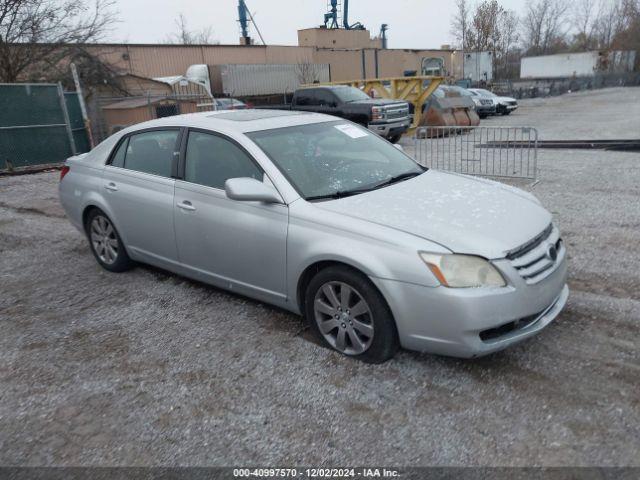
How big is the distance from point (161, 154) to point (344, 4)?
5858 cm

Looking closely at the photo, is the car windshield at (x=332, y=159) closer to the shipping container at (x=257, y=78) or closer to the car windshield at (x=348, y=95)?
the car windshield at (x=348, y=95)

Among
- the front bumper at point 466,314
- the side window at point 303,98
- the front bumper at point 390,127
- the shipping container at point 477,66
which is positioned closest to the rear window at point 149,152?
the front bumper at point 466,314

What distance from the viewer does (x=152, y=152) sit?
4.76 metres

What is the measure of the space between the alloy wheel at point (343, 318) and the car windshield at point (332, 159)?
700mm

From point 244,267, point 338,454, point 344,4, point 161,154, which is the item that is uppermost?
point 344,4

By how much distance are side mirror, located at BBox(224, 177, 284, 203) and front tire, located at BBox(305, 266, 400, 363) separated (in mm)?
645

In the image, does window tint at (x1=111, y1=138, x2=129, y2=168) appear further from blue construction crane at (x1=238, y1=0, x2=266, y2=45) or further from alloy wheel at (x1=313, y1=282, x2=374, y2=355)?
blue construction crane at (x1=238, y1=0, x2=266, y2=45)

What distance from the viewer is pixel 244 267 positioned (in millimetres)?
3943

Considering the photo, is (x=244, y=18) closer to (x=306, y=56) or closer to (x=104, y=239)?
(x=306, y=56)

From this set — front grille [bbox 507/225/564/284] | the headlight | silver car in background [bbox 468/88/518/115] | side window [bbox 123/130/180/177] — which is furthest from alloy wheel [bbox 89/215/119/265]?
silver car in background [bbox 468/88/518/115]

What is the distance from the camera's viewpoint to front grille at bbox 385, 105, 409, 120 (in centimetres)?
1520

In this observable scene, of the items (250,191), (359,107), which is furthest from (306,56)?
(250,191)

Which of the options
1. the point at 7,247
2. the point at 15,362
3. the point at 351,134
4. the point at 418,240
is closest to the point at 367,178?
the point at 351,134

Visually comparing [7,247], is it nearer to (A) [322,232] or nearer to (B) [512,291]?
(A) [322,232]
